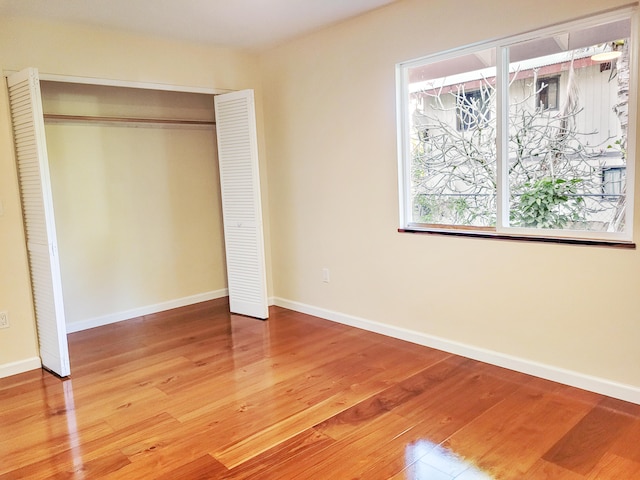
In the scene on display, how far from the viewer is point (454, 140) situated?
3.40 m

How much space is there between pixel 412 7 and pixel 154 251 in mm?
3132

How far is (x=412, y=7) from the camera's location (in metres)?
3.37

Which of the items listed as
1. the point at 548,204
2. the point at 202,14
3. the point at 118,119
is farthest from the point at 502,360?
the point at 118,119

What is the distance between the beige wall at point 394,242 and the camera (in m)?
2.76

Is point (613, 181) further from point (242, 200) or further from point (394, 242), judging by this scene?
point (242, 200)

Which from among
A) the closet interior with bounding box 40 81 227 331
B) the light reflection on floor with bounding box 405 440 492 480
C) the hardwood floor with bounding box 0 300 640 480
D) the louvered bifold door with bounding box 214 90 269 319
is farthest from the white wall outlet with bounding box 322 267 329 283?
the light reflection on floor with bounding box 405 440 492 480

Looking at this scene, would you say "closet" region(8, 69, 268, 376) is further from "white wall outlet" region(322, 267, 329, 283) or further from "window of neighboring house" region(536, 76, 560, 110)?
"window of neighboring house" region(536, 76, 560, 110)

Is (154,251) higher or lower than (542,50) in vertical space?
lower

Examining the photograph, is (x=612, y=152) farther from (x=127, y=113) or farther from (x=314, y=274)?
(x=127, y=113)

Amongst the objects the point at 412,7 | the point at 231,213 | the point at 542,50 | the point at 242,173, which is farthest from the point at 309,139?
the point at 542,50

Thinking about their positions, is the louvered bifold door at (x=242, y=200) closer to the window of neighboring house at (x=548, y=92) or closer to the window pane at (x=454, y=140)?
the window pane at (x=454, y=140)

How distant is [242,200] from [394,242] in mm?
1427

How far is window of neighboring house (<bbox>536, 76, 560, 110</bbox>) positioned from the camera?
2869 millimetres

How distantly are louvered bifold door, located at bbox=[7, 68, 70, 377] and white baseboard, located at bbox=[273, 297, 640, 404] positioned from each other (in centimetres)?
209
